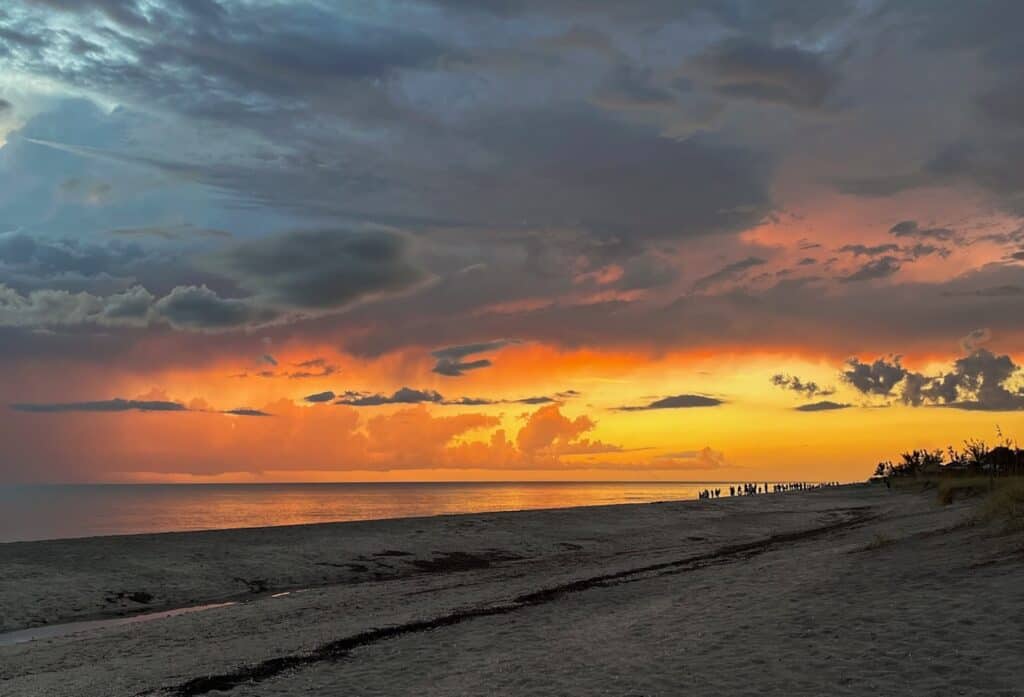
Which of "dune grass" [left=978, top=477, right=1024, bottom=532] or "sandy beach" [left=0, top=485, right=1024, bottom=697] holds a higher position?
"dune grass" [left=978, top=477, right=1024, bottom=532]

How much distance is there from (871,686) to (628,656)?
180 inches

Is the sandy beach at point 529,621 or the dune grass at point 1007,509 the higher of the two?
the dune grass at point 1007,509

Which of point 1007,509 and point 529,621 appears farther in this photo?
point 1007,509

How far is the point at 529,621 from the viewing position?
1975 cm

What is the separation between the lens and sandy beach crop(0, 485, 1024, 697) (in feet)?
42.7

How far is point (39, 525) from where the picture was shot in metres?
85.0

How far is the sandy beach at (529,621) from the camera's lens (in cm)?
1300

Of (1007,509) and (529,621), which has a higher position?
(1007,509)

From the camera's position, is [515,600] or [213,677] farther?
[515,600]

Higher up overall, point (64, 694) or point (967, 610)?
point (967, 610)

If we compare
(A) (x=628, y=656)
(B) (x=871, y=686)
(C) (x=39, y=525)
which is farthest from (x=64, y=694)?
(C) (x=39, y=525)

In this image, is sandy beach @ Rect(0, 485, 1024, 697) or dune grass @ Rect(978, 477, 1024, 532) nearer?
sandy beach @ Rect(0, 485, 1024, 697)

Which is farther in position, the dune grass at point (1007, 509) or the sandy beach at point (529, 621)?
the dune grass at point (1007, 509)

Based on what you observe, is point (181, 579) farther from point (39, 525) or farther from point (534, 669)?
point (39, 525)
